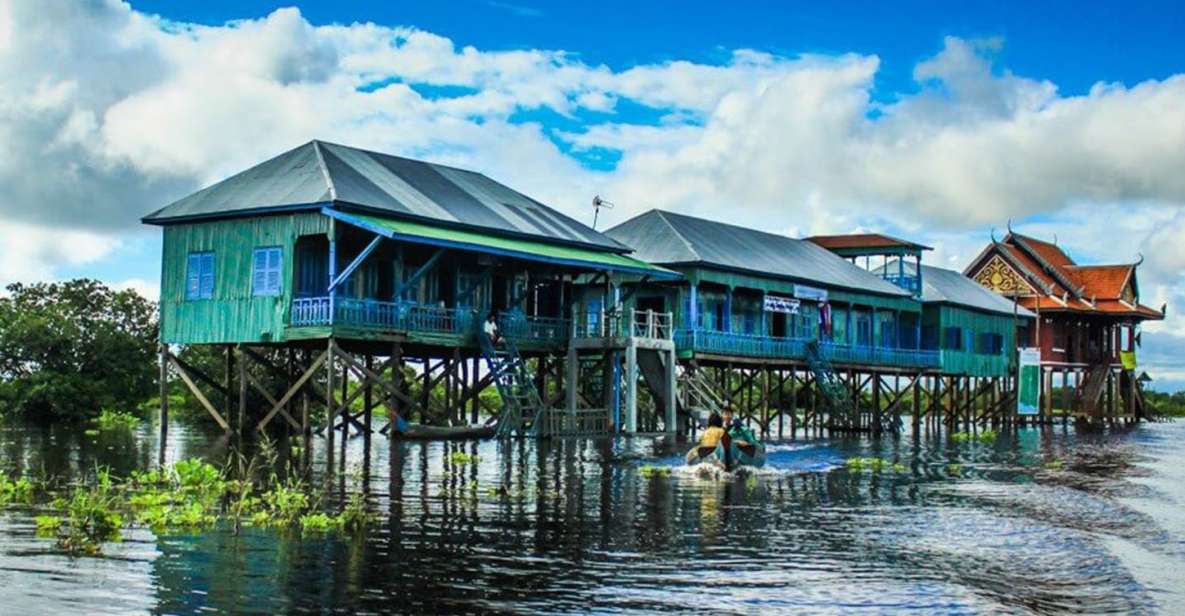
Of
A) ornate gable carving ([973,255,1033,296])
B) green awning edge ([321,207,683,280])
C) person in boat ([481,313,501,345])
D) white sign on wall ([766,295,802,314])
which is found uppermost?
ornate gable carving ([973,255,1033,296])

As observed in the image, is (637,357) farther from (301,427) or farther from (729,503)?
(729,503)

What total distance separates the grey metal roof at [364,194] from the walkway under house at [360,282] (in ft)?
0.21

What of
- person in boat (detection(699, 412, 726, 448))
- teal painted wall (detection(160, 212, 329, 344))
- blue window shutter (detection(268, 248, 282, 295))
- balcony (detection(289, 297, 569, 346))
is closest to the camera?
person in boat (detection(699, 412, 726, 448))

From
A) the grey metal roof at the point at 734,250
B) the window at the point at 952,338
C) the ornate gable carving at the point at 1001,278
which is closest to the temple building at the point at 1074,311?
the ornate gable carving at the point at 1001,278

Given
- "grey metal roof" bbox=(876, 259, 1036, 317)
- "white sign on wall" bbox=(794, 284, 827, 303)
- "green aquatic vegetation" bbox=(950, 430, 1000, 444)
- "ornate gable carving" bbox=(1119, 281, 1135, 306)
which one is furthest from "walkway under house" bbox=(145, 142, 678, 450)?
"ornate gable carving" bbox=(1119, 281, 1135, 306)

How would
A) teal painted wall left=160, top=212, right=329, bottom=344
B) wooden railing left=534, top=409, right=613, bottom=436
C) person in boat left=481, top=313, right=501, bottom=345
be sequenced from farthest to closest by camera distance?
person in boat left=481, top=313, right=501, bottom=345 → wooden railing left=534, top=409, right=613, bottom=436 → teal painted wall left=160, top=212, right=329, bottom=344

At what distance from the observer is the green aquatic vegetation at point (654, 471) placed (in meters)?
25.9

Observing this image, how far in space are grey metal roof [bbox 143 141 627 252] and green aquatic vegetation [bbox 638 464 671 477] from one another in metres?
10.4

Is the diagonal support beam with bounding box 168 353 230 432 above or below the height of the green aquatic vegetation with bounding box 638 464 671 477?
above

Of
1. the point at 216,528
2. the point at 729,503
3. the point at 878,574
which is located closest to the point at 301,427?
the point at 729,503

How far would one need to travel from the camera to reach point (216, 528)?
15703mm

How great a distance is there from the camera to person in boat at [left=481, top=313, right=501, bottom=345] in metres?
36.3

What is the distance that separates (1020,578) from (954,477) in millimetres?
13856

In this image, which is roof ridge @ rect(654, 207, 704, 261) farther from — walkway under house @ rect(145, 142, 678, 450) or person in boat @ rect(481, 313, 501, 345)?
person in boat @ rect(481, 313, 501, 345)
